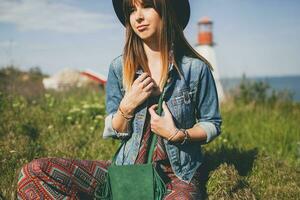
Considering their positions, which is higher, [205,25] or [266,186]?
[205,25]

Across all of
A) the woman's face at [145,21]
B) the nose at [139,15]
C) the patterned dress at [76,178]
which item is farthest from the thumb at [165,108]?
the nose at [139,15]

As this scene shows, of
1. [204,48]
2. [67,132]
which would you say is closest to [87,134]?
[67,132]

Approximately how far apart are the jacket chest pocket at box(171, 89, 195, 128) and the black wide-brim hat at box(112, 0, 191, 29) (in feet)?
1.85

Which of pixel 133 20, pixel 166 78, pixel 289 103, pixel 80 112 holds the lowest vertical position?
pixel 289 103

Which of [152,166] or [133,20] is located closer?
[152,166]

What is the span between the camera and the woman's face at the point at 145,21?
120 inches

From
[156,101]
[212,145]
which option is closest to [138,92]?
[156,101]

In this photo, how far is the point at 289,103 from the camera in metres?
10.0

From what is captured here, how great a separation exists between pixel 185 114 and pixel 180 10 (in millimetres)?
808

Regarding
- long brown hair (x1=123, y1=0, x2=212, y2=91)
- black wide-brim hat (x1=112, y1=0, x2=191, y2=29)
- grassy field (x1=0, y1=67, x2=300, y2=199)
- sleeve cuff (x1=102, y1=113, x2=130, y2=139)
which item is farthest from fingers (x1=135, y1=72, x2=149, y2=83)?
grassy field (x1=0, y1=67, x2=300, y2=199)

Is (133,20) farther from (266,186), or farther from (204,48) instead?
(204,48)

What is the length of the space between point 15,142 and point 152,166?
2.31m

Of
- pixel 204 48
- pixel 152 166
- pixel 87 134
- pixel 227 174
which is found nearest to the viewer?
pixel 152 166

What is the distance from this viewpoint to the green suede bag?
2871 millimetres
